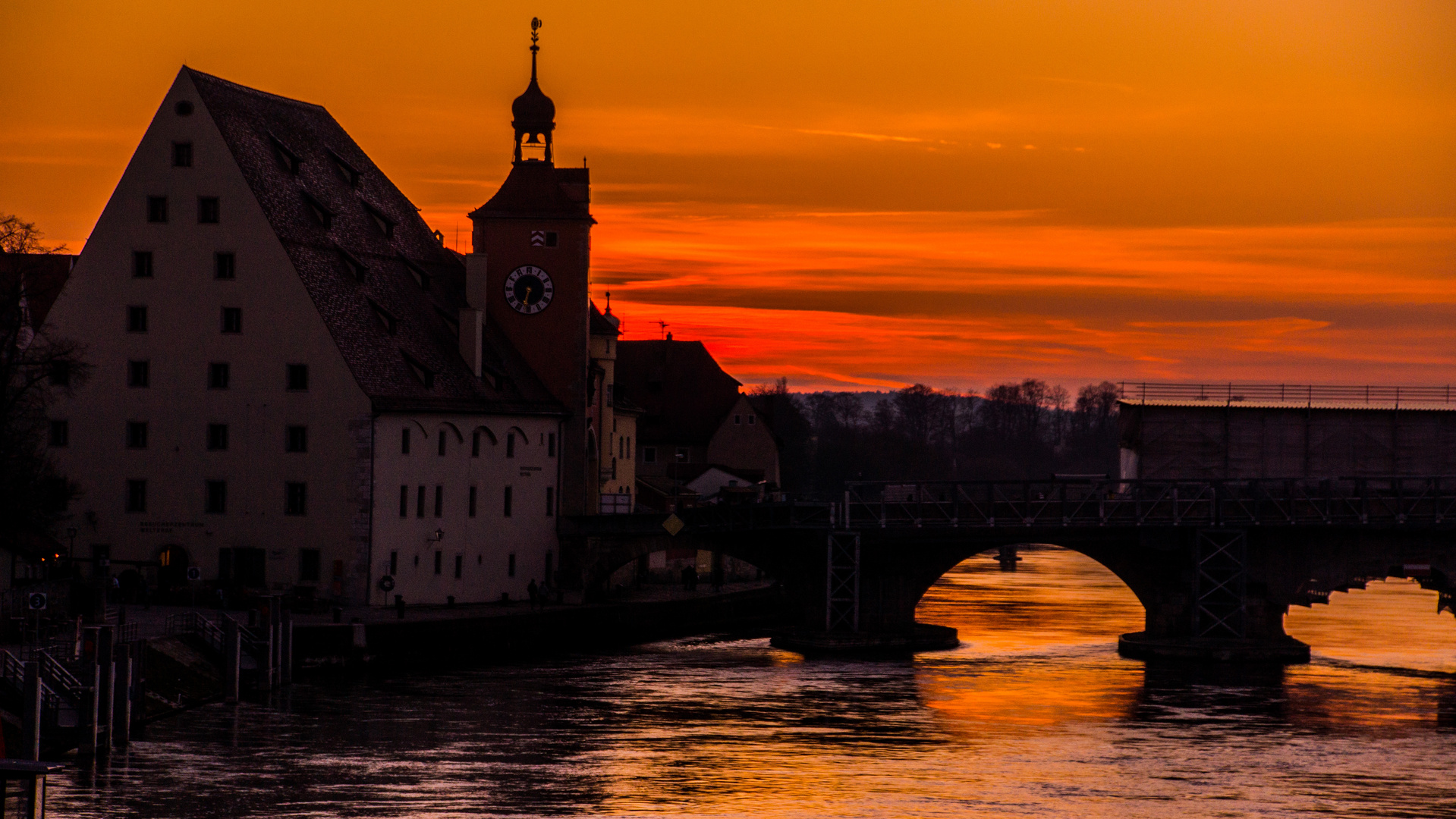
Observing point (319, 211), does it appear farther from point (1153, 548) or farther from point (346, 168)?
point (1153, 548)

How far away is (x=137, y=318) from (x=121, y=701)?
32.9 metres

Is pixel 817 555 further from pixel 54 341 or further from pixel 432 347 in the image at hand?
pixel 54 341

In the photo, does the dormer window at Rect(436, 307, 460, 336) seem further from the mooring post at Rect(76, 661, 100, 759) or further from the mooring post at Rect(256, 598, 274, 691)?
the mooring post at Rect(76, 661, 100, 759)

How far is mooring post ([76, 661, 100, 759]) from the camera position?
55531 mm

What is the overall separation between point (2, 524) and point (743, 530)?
1190 inches

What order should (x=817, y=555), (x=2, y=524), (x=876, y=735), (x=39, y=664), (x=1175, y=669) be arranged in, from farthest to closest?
1. (x=817, y=555)
2. (x=1175, y=669)
3. (x=2, y=524)
4. (x=876, y=735)
5. (x=39, y=664)

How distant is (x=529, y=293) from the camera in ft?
328

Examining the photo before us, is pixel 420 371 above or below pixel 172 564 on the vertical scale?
above

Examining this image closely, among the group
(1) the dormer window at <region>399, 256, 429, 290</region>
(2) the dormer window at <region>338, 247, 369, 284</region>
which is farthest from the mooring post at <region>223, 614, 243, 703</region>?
(1) the dormer window at <region>399, 256, 429, 290</region>

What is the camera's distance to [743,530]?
302 feet

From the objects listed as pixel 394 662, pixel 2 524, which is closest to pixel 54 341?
pixel 2 524

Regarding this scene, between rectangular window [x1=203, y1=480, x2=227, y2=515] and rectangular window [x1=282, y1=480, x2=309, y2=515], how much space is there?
93.2 inches

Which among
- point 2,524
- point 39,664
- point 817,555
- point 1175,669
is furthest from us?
point 817,555

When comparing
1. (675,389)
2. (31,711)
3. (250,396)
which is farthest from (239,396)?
(675,389)
